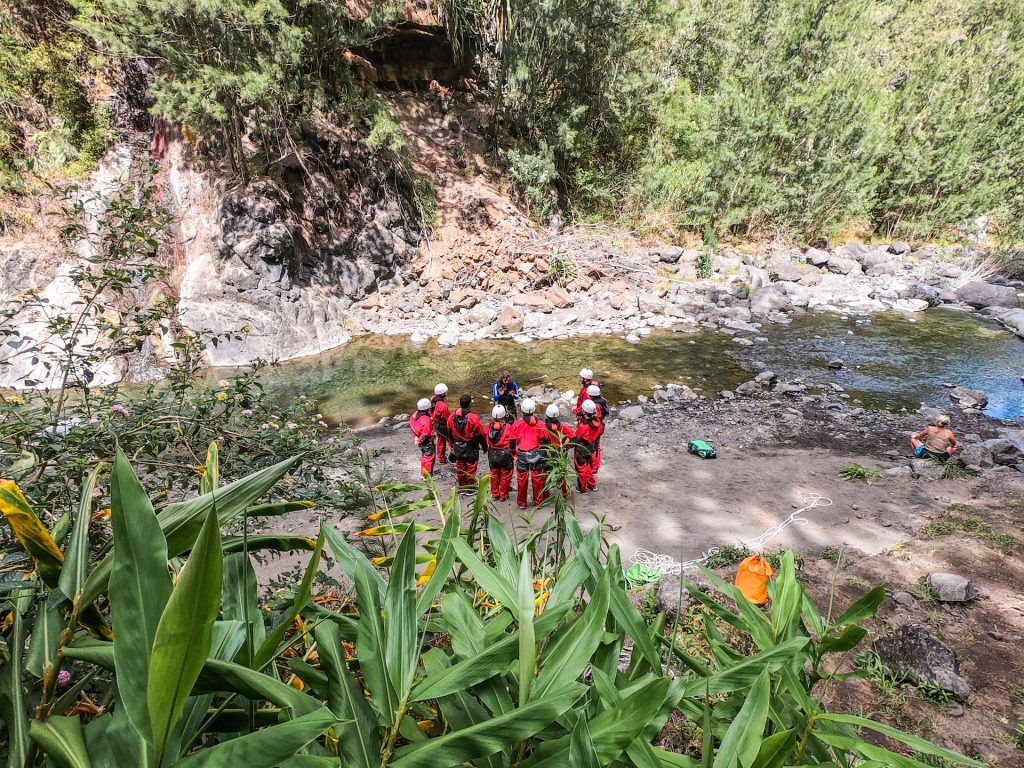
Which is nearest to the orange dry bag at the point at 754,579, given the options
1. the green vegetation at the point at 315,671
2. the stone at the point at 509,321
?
the green vegetation at the point at 315,671

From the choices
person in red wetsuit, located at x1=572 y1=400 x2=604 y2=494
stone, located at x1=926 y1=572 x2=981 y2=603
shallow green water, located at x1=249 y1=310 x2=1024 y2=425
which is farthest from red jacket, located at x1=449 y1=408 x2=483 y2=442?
stone, located at x1=926 y1=572 x2=981 y2=603

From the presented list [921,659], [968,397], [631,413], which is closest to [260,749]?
[921,659]

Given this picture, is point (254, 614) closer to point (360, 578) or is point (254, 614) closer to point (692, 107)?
point (360, 578)

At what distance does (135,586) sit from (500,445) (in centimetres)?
462

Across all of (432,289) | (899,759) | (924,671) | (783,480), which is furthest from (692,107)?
(899,759)

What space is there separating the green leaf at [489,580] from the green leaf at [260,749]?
49cm

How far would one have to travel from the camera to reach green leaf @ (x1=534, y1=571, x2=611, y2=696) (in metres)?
0.76

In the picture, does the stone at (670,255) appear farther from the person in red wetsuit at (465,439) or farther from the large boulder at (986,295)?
the person in red wetsuit at (465,439)

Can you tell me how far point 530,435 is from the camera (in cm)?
503

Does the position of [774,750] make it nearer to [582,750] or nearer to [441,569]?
[582,750]

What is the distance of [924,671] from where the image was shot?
2.40 m

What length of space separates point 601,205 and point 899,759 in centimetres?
1839

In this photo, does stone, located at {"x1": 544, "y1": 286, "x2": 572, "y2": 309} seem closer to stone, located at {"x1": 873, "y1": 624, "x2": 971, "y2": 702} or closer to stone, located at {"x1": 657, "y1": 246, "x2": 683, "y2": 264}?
stone, located at {"x1": 657, "y1": 246, "x2": 683, "y2": 264}

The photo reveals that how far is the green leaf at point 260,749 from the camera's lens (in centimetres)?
48
